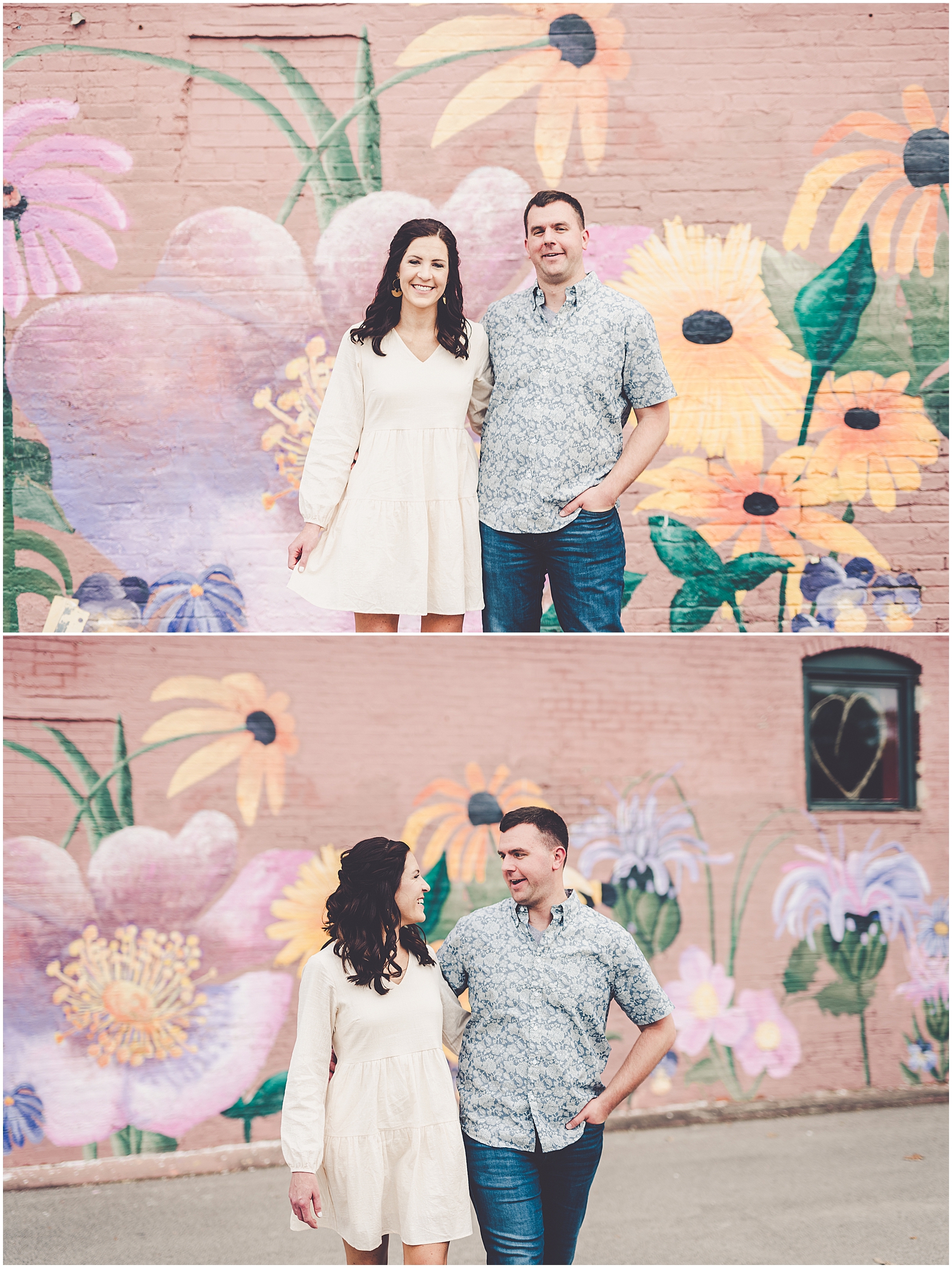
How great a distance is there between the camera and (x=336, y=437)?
140 inches

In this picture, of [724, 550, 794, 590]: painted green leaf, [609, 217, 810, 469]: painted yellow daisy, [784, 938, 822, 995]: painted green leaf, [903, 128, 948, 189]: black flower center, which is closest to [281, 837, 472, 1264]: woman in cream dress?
[724, 550, 794, 590]: painted green leaf

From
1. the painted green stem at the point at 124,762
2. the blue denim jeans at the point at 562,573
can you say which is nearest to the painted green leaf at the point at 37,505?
the painted green stem at the point at 124,762

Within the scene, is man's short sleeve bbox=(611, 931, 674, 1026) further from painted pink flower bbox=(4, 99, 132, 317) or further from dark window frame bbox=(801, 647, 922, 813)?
painted pink flower bbox=(4, 99, 132, 317)

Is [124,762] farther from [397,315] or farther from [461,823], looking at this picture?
[397,315]

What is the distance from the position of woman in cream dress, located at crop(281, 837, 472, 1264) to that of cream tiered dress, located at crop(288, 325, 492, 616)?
1118mm

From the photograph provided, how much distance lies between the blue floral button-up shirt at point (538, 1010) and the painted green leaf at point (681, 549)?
8.83 feet

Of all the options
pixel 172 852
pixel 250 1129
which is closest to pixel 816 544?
pixel 172 852

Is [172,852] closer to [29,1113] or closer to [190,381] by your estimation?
[29,1113]

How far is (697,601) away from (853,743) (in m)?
1.47

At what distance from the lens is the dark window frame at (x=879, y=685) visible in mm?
6098

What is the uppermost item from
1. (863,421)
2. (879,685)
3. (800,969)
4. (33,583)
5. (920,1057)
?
(863,421)

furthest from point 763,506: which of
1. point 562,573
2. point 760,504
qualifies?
point 562,573

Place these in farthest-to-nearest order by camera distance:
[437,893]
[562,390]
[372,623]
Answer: [437,893], [372,623], [562,390]

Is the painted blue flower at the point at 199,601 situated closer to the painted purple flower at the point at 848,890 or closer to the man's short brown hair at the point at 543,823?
the man's short brown hair at the point at 543,823
